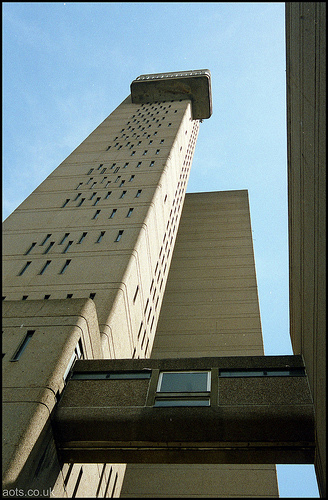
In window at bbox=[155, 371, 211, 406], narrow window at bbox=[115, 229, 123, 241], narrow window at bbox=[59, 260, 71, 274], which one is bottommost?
window at bbox=[155, 371, 211, 406]

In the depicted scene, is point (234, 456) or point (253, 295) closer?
point (234, 456)

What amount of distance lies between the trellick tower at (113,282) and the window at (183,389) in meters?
3.08

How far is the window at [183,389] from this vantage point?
1230cm

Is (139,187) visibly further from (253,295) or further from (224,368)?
(224,368)

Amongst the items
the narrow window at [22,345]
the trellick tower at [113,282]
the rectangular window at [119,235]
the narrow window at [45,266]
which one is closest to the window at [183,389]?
the trellick tower at [113,282]

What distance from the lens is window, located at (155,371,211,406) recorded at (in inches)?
484

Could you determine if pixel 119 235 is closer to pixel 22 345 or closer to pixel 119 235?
pixel 119 235

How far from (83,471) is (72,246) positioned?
11.9 meters

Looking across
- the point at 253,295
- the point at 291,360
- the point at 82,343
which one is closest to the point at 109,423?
the point at 82,343

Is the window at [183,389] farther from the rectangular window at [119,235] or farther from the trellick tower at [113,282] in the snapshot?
the rectangular window at [119,235]

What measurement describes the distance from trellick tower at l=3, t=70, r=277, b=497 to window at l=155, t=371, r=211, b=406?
10.1 feet

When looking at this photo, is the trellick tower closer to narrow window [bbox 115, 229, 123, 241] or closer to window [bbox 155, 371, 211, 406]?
narrow window [bbox 115, 229, 123, 241]

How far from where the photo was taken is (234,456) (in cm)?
1209

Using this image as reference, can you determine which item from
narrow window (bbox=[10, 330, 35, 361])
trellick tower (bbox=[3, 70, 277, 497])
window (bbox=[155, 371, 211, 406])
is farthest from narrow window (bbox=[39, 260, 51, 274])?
window (bbox=[155, 371, 211, 406])
